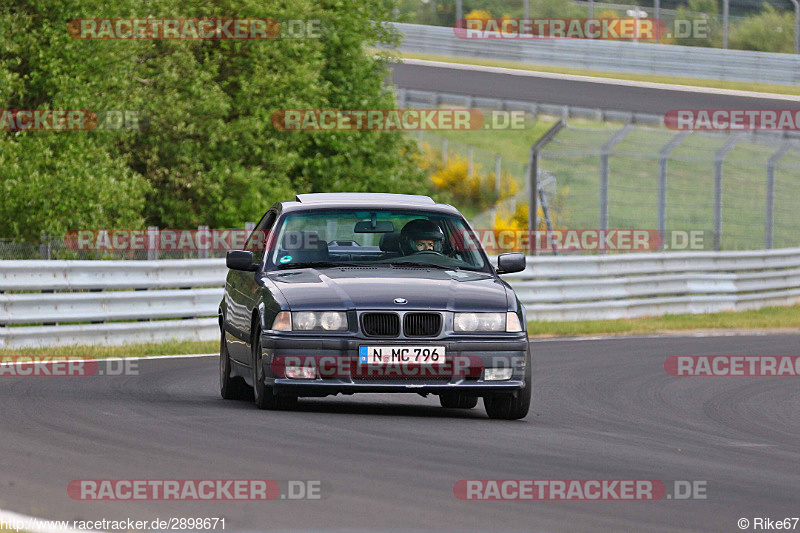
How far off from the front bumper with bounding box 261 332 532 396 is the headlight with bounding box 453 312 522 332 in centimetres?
6

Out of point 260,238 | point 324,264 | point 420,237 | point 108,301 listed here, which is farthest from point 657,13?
point 324,264

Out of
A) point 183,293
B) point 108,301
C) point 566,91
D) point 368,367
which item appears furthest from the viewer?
point 566,91

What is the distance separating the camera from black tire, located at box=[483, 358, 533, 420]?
10.2m

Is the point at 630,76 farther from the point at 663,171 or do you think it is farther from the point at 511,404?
the point at 511,404

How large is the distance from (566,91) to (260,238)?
36526 millimetres

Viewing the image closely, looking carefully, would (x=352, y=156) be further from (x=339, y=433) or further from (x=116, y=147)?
(x=339, y=433)

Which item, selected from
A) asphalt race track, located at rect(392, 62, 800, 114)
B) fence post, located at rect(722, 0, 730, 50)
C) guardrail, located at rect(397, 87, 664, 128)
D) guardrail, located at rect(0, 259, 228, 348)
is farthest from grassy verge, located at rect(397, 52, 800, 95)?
guardrail, located at rect(0, 259, 228, 348)

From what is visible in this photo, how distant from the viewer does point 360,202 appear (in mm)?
11234

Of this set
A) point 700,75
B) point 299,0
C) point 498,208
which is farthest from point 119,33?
point 498,208

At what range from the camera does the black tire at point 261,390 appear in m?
10.1

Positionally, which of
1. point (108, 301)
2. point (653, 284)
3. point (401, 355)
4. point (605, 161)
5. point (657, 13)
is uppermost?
point (657, 13)

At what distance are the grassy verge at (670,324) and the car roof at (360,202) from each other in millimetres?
9594

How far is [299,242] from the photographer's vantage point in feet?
36.3

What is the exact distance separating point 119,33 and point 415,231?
15585mm
